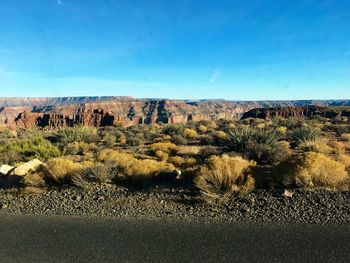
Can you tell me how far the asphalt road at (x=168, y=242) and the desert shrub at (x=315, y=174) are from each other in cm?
232

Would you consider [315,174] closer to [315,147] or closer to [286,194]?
[286,194]

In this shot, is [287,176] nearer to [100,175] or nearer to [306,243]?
[306,243]

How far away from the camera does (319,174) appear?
885 centimetres

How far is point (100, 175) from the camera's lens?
10.1m

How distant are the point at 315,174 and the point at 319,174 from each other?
9 centimetres

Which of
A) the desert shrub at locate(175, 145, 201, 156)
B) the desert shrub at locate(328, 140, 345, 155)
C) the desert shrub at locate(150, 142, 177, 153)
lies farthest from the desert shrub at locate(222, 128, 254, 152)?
the desert shrub at locate(328, 140, 345, 155)

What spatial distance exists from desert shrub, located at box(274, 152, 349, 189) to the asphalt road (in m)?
2.32

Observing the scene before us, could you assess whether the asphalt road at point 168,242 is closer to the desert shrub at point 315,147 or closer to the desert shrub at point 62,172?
the desert shrub at point 62,172

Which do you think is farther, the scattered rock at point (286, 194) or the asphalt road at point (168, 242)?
the scattered rock at point (286, 194)

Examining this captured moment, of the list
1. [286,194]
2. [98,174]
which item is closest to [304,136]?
[286,194]

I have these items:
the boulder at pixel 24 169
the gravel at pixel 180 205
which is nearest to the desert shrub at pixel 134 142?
the boulder at pixel 24 169

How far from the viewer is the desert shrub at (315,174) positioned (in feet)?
28.7

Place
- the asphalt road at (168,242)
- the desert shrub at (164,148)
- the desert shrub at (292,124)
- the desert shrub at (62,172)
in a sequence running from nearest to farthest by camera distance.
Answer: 1. the asphalt road at (168,242)
2. the desert shrub at (62,172)
3. the desert shrub at (164,148)
4. the desert shrub at (292,124)

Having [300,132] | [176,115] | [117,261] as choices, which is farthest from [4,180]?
[176,115]
